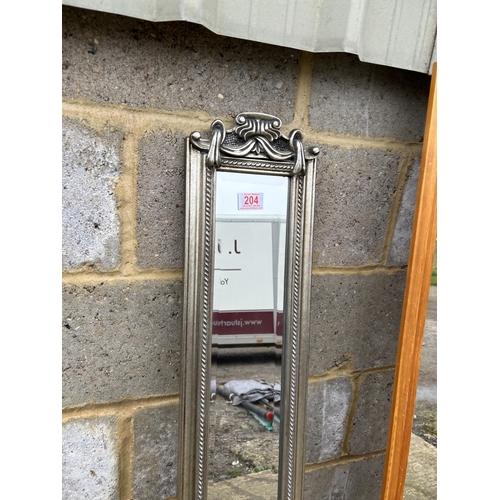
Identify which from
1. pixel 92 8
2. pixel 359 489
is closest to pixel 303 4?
pixel 92 8

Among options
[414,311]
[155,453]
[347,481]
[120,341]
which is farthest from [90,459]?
[414,311]

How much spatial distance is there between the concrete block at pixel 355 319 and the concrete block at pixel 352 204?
0.06 m

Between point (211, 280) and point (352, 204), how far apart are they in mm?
436

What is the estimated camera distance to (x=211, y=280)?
3.00 feet

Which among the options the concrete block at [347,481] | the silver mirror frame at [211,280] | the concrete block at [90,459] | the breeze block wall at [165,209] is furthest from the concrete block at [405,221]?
the concrete block at [90,459]

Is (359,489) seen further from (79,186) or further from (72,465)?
(79,186)

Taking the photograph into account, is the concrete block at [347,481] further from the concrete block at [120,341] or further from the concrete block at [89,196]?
the concrete block at [89,196]

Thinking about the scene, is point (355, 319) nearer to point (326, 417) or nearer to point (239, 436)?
point (326, 417)

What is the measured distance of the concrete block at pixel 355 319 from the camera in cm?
111

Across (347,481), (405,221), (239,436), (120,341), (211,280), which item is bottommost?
(347,481)

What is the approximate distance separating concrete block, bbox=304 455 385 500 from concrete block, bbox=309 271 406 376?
28 cm

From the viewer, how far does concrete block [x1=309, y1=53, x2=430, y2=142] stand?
104cm

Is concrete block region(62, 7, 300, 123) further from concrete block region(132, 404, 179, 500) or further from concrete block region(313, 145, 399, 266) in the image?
concrete block region(132, 404, 179, 500)

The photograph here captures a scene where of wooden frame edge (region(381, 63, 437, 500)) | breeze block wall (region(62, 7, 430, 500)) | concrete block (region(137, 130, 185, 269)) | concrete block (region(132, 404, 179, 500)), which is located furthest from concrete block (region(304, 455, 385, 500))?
concrete block (region(137, 130, 185, 269))
